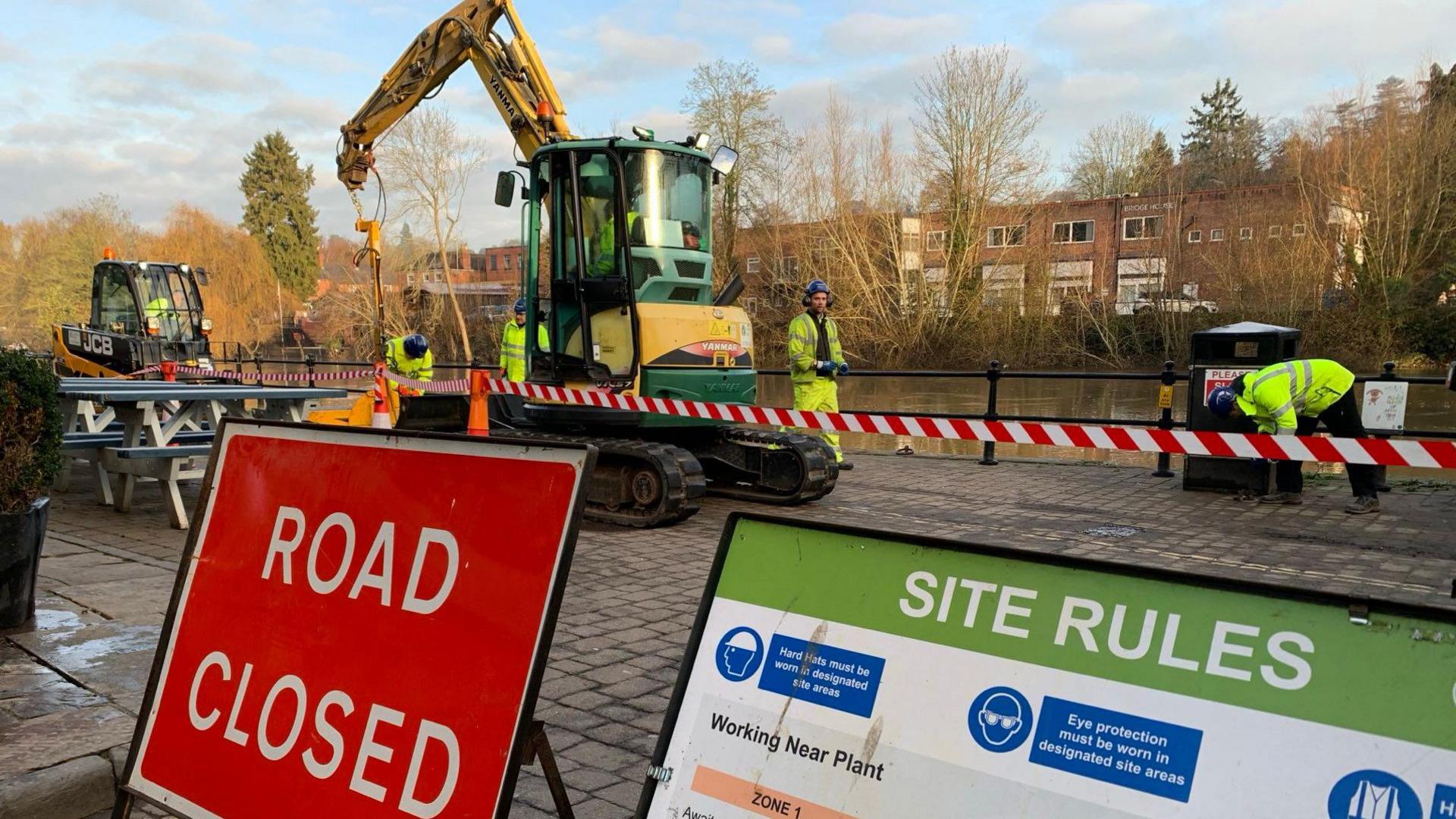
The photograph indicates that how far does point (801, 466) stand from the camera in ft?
27.4

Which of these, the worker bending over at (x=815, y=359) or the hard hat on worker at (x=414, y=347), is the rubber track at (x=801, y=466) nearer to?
the worker bending over at (x=815, y=359)

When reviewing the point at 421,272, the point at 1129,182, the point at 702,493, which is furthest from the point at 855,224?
the point at 702,493

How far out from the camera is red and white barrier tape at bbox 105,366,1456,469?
582 cm

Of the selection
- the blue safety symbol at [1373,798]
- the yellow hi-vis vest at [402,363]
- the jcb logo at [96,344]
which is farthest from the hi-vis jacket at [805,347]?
the jcb logo at [96,344]

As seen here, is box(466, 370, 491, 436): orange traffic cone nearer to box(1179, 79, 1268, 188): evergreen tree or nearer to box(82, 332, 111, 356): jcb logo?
box(82, 332, 111, 356): jcb logo

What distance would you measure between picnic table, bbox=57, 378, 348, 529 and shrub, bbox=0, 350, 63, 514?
61.4 inches

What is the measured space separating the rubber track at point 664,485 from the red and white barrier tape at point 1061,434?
37cm

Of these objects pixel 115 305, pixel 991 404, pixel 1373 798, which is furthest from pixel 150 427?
pixel 115 305

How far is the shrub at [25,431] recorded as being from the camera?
14.7 ft

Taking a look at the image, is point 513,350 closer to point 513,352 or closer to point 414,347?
point 513,352

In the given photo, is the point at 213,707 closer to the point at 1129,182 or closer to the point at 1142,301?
the point at 1142,301

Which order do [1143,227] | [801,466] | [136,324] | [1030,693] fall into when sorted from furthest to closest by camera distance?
[1143,227], [136,324], [801,466], [1030,693]

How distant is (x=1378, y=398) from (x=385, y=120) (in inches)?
442

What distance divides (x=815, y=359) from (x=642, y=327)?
2424 mm
